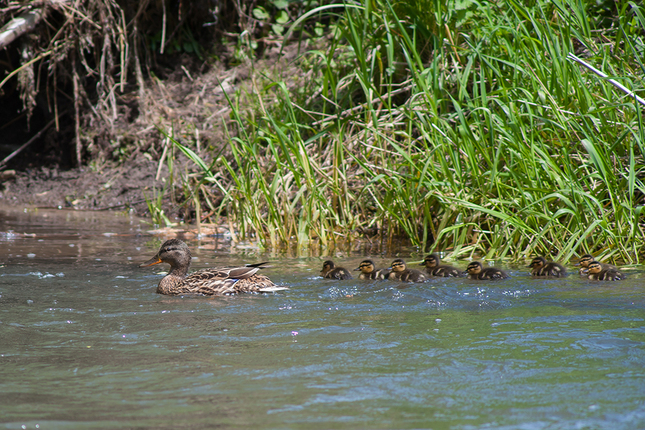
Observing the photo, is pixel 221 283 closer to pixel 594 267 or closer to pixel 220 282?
pixel 220 282

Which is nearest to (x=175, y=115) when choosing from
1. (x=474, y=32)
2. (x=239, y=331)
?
(x=474, y=32)

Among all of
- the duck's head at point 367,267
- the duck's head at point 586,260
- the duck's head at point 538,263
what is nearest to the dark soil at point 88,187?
the duck's head at point 367,267

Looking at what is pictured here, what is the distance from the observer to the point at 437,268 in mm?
5668

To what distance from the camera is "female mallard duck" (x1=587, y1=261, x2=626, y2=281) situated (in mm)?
5055

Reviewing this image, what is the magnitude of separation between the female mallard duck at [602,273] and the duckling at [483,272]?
0.65 m

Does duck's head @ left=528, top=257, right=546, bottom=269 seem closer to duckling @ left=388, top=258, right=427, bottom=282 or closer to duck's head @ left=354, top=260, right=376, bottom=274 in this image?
duckling @ left=388, top=258, right=427, bottom=282

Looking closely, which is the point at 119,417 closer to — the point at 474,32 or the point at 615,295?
the point at 615,295

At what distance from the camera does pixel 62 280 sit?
5441mm

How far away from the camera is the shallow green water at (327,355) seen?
8.98 feet

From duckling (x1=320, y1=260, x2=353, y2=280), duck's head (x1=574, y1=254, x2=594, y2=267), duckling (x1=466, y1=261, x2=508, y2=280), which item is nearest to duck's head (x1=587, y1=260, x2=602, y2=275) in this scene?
duck's head (x1=574, y1=254, x2=594, y2=267)

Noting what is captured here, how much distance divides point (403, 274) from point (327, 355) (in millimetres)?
2076

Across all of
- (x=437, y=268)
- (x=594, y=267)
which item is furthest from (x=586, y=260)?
(x=437, y=268)

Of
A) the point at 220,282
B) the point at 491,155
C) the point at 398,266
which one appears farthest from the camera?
the point at 491,155

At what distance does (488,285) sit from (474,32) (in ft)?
10.9
